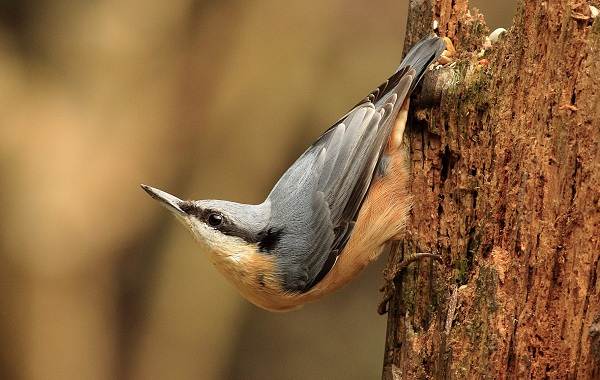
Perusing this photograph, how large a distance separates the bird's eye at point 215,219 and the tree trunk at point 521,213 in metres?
0.91

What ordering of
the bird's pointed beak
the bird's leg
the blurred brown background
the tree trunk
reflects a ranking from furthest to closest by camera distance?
1. the blurred brown background
2. the bird's pointed beak
3. the bird's leg
4. the tree trunk

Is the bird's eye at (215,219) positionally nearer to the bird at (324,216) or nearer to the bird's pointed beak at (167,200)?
the bird at (324,216)

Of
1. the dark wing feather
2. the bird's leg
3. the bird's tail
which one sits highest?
the bird's tail

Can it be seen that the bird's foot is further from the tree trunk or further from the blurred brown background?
the blurred brown background

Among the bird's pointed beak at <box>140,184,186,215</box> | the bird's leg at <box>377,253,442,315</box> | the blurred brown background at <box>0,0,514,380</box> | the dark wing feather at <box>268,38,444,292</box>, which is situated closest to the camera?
the bird's leg at <box>377,253,442,315</box>

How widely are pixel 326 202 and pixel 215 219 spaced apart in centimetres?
51

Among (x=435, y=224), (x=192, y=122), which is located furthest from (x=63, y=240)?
(x=435, y=224)

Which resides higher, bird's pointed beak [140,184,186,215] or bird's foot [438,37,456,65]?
bird's foot [438,37,456,65]

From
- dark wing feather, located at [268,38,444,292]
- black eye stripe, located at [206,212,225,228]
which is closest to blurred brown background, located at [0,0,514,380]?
dark wing feather, located at [268,38,444,292]

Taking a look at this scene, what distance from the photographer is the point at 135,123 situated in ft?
19.1

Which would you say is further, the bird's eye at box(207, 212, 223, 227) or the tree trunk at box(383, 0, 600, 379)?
the bird's eye at box(207, 212, 223, 227)

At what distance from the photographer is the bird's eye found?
3.51 m

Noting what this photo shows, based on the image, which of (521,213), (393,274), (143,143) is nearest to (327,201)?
(393,274)

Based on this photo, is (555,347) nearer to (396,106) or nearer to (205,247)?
(396,106)
